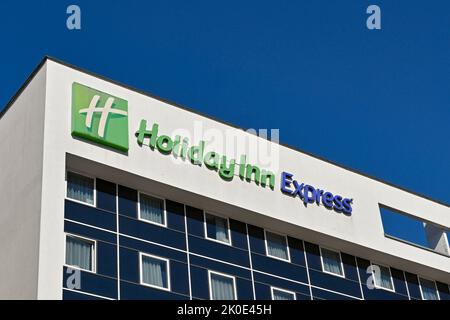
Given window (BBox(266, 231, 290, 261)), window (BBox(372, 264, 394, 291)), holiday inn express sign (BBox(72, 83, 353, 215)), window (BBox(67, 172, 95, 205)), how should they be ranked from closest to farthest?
window (BBox(67, 172, 95, 205)) < holiday inn express sign (BBox(72, 83, 353, 215)) < window (BBox(266, 231, 290, 261)) < window (BBox(372, 264, 394, 291))

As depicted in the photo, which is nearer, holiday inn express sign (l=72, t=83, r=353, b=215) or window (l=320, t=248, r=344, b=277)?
holiday inn express sign (l=72, t=83, r=353, b=215)

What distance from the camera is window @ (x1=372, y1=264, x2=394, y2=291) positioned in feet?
132

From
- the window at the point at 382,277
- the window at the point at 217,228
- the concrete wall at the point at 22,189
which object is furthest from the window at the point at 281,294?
the concrete wall at the point at 22,189

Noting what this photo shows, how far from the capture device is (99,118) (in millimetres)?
34250

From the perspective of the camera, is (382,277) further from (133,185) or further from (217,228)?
(133,185)

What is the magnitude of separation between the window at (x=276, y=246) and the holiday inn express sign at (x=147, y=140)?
5.94ft

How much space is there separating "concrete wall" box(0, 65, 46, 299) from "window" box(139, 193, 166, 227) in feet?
14.0

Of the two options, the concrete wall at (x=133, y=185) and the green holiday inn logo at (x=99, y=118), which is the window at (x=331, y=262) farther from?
the green holiday inn logo at (x=99, y=118)

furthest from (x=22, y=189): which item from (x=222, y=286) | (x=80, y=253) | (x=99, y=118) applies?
(x=222, y=286)

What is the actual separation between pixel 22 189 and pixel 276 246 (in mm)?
10551

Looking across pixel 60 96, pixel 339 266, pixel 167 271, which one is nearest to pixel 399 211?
pixel 339 266

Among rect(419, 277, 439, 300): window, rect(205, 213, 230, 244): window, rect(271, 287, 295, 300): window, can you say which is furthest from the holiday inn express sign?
rect(419, 277, 439, 300): window

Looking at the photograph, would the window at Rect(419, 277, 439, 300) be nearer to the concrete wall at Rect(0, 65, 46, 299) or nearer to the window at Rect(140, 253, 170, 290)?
the window at Rect(140, 253, 170, 290)
